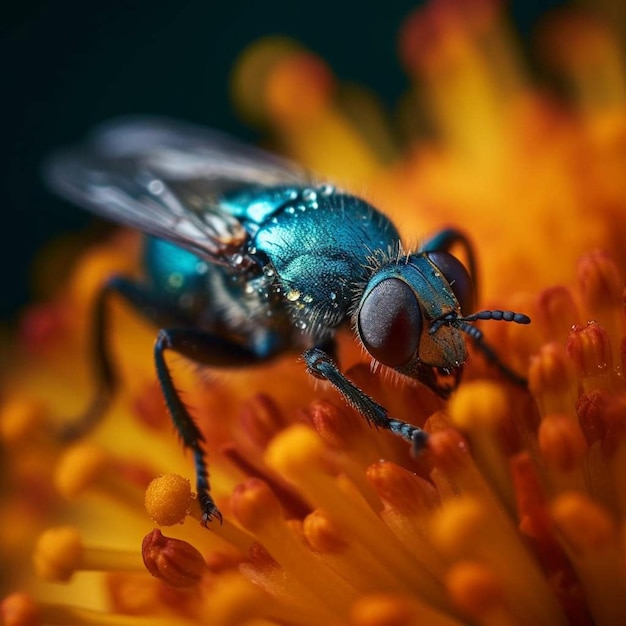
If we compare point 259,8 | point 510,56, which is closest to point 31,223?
point 259,8

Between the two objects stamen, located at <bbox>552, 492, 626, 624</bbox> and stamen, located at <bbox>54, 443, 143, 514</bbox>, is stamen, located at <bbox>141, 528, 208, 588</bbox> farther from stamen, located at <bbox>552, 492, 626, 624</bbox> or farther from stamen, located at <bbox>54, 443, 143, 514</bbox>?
stamen, located at <bbox>552, 492, 626, 624</bbox>

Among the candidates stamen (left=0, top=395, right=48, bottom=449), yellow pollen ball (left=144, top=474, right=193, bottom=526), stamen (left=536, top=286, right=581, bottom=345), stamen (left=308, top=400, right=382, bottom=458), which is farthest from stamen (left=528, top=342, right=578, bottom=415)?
stamen (left=0, top=395, right=48, bottom=449)

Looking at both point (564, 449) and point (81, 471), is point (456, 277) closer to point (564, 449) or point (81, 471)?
point (564, 449)

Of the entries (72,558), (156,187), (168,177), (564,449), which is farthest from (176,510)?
(168,177)

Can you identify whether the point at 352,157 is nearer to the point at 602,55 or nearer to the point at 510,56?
the point at 510,56

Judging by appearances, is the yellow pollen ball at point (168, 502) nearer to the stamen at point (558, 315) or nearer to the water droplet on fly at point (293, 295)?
the water droplet on fly at point (293, 295)

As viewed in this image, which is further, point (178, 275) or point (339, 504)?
point (178, 275)

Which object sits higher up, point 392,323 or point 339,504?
point 392,323
